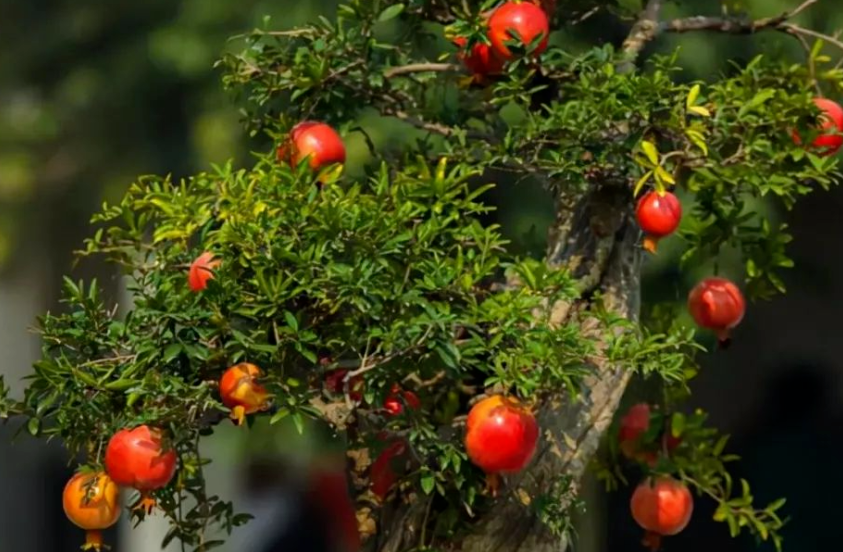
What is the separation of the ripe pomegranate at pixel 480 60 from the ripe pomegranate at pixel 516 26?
0.07 feet

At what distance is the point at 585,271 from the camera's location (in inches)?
56.8

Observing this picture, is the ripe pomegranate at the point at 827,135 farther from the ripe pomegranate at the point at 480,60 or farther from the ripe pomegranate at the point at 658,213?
the ripe pomegranate at the point at 480,60

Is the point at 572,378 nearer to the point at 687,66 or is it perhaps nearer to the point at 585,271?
the point at 585,271

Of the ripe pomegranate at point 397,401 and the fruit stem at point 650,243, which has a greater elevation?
the fruit stem at point 650,243

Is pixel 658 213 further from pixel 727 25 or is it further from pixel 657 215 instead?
pixel 727 25

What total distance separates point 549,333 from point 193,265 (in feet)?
1.08

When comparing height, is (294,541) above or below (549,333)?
below

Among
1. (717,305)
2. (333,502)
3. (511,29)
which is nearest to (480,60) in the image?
(511,29)

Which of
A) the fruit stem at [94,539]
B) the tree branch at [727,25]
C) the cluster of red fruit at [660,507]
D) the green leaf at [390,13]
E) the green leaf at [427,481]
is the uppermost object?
the green leaf at [390,13]

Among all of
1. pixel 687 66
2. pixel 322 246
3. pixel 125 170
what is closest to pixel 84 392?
pixel 322 246

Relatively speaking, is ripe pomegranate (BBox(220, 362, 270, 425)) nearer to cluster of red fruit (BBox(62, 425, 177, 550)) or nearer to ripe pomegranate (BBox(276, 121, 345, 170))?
cluster of red fruit (BBox(62, 425, 177, 550))

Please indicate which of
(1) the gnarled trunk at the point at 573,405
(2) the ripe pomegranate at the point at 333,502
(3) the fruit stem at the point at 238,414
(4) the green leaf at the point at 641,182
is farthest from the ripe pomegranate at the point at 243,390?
(2) the ripe pomegranate at the point at 333,502

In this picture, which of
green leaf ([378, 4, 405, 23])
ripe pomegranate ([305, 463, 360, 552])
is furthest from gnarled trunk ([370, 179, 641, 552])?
ripe pomegranate ([305, 463, 360, 552])

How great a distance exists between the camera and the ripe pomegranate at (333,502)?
2.69 m
